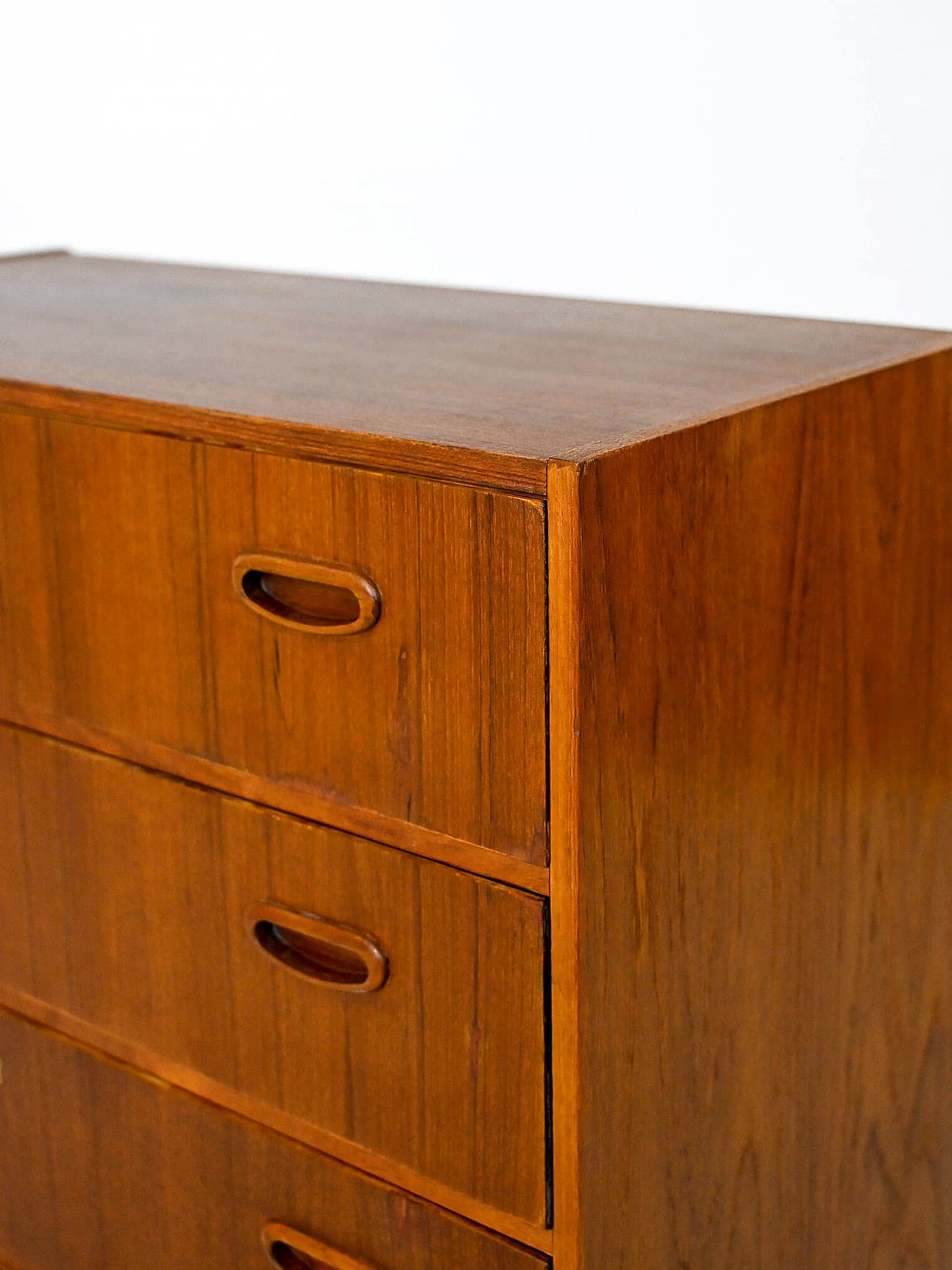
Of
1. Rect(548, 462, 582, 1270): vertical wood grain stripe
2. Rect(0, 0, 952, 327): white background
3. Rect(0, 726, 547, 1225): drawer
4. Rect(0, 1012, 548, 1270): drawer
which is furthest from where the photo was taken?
Rect(0, 0, 952, 327): white background

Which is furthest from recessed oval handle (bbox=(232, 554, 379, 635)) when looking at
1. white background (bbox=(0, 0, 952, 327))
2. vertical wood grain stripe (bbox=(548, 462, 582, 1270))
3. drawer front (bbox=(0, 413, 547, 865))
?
white background (bbox=(0, 0, 952, 327))

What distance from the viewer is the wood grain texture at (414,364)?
920mm

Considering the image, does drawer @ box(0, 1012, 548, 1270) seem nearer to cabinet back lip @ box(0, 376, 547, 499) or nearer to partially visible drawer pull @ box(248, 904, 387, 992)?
partially visible drawer pull @ box(248, 904, 387, 992)

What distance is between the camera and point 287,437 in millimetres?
949

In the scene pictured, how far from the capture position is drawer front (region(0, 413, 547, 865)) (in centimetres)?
90

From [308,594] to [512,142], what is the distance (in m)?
0.70

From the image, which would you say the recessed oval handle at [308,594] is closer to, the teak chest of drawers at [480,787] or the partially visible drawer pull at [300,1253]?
the teak chest of drawers at [480,787]

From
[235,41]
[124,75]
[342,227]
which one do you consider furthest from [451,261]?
[124,75]

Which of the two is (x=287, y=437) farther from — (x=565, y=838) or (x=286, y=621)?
(x=565, y=838)

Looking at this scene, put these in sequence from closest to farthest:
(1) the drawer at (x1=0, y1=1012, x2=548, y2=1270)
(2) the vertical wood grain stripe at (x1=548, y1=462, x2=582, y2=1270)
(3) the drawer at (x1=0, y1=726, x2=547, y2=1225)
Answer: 1. (2) the vertical wood grain stripe at (x1=548, y1=462, x2=582, y2=1270)
2. (3) the drawer at (x1=0, y1=726, x2=547, y2=1225)
3. (1) the drawer at (x1=0, y1=1012, x2=548, y2=1270)

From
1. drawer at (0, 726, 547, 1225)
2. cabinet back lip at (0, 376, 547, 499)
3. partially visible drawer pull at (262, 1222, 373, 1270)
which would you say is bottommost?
partially visible drawer pull at (262, 1222, 373, 1270)

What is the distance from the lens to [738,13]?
137 centimetres

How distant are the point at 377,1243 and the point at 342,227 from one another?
1005 millimetres

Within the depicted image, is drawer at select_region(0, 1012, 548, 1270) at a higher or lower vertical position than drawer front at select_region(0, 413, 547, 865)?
lower
